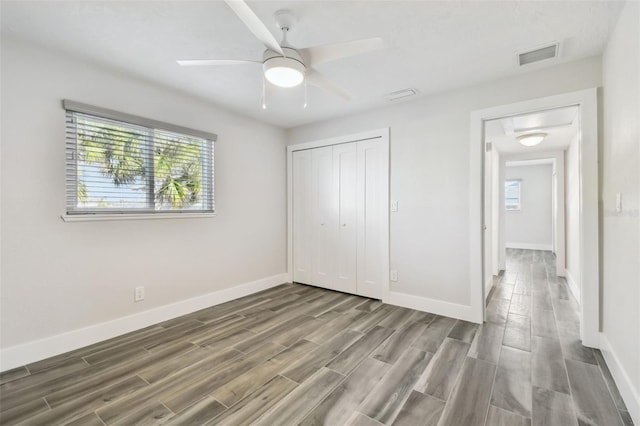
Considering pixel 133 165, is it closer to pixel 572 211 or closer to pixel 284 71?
pixel 284 71

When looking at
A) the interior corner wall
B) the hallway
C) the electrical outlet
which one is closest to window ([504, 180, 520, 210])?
the hallway

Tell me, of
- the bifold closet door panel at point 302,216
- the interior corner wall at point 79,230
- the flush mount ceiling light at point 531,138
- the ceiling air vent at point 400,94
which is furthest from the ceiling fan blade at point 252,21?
the flush mount ceiling light at point 531,138

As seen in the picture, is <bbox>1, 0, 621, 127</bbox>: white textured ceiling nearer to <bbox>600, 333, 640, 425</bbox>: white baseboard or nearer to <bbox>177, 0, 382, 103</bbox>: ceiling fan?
<bbox>177, 0, 382, 103</bbox>: ceiling fan

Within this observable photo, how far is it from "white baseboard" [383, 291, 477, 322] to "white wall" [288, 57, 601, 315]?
2cm

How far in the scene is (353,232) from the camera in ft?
12.7

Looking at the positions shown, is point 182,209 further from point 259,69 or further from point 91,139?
point 259,69

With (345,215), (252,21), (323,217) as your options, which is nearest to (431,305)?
(345,215)

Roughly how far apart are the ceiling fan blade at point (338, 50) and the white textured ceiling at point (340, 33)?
0.28 metres

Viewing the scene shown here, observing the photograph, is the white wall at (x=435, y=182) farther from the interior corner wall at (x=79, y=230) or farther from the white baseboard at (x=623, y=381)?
the interior corner wall at (x=79, y=230)

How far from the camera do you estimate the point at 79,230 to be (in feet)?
7.88

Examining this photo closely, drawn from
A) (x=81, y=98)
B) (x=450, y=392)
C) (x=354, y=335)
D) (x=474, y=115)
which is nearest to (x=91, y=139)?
(x=81, y=98)

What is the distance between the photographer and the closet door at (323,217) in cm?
408

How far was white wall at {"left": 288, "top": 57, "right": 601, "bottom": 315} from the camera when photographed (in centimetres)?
296

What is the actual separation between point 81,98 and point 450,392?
3606mm
